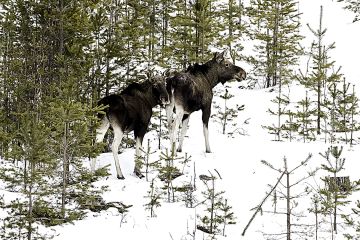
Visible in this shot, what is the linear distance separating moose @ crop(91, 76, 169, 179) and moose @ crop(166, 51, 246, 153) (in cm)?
42

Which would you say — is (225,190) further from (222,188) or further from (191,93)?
(191,93)

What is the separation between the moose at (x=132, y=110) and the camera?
405 inches

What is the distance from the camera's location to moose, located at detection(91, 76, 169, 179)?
1029cm

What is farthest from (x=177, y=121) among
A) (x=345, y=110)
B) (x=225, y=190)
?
(x=345, y=110)

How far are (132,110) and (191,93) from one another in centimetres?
223

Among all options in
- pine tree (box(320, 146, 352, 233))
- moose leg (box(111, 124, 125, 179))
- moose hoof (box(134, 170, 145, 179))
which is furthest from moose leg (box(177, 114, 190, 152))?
pine tree (box(320, 146, 352, 233))

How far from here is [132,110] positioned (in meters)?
10.7

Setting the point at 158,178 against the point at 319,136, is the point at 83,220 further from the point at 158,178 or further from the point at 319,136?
the point at 319,136

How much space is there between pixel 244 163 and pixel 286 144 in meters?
2.61

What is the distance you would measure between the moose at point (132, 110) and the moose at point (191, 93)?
16.4 inches

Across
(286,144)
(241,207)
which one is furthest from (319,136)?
(241,207)

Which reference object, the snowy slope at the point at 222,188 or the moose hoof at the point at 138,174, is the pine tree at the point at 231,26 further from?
the moose hoof at the point at 138,174

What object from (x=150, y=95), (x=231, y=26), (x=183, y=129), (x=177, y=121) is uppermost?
(x=231, y=26)

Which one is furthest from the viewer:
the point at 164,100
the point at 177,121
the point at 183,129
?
the point at 183,129
